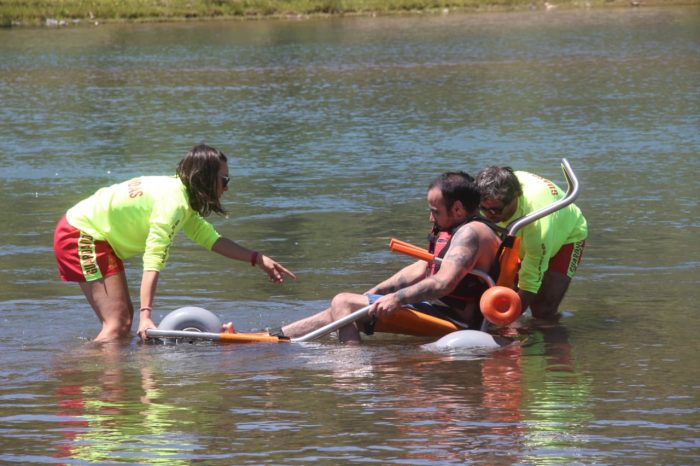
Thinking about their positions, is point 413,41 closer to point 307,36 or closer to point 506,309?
point 307,36

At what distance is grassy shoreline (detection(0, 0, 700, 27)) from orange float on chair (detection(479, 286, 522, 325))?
166ft

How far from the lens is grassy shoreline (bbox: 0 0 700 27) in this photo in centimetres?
5781

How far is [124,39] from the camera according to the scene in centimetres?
4822

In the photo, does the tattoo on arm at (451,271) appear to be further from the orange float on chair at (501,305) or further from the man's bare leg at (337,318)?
the man's bare leg at (337,318)

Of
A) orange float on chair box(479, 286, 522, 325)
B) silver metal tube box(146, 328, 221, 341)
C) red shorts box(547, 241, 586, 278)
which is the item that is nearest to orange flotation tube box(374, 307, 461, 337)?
orange float on chair box(479, 286, 522, 325)

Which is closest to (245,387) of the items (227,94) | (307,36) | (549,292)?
(549,292)

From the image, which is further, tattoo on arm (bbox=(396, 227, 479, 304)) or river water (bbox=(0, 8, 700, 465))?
tattoo on arm (bbox=(396, 227, 479, 304))

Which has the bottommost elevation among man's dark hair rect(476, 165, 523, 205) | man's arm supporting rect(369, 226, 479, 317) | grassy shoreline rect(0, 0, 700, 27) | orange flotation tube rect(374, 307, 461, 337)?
orange flotation tube rect(374, 307, 461, 337)

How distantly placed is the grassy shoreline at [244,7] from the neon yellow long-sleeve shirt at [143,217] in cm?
4942

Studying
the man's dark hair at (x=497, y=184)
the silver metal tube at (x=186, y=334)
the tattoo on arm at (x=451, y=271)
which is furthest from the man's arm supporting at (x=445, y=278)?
the silver metal tube at (x=186, y=334)

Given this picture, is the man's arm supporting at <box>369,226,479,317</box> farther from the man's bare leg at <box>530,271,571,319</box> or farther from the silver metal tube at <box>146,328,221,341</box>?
the man's bare leg at <box>530,271,571,319</box>

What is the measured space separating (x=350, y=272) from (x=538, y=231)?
8.90 feet

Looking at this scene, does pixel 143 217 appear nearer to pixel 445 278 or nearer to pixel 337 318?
pixel 337 318

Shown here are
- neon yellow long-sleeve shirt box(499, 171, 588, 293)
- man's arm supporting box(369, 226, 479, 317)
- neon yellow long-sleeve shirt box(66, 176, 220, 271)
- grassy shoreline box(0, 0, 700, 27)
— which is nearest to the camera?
man's arm supporting box(369, 226, 479, 317)
